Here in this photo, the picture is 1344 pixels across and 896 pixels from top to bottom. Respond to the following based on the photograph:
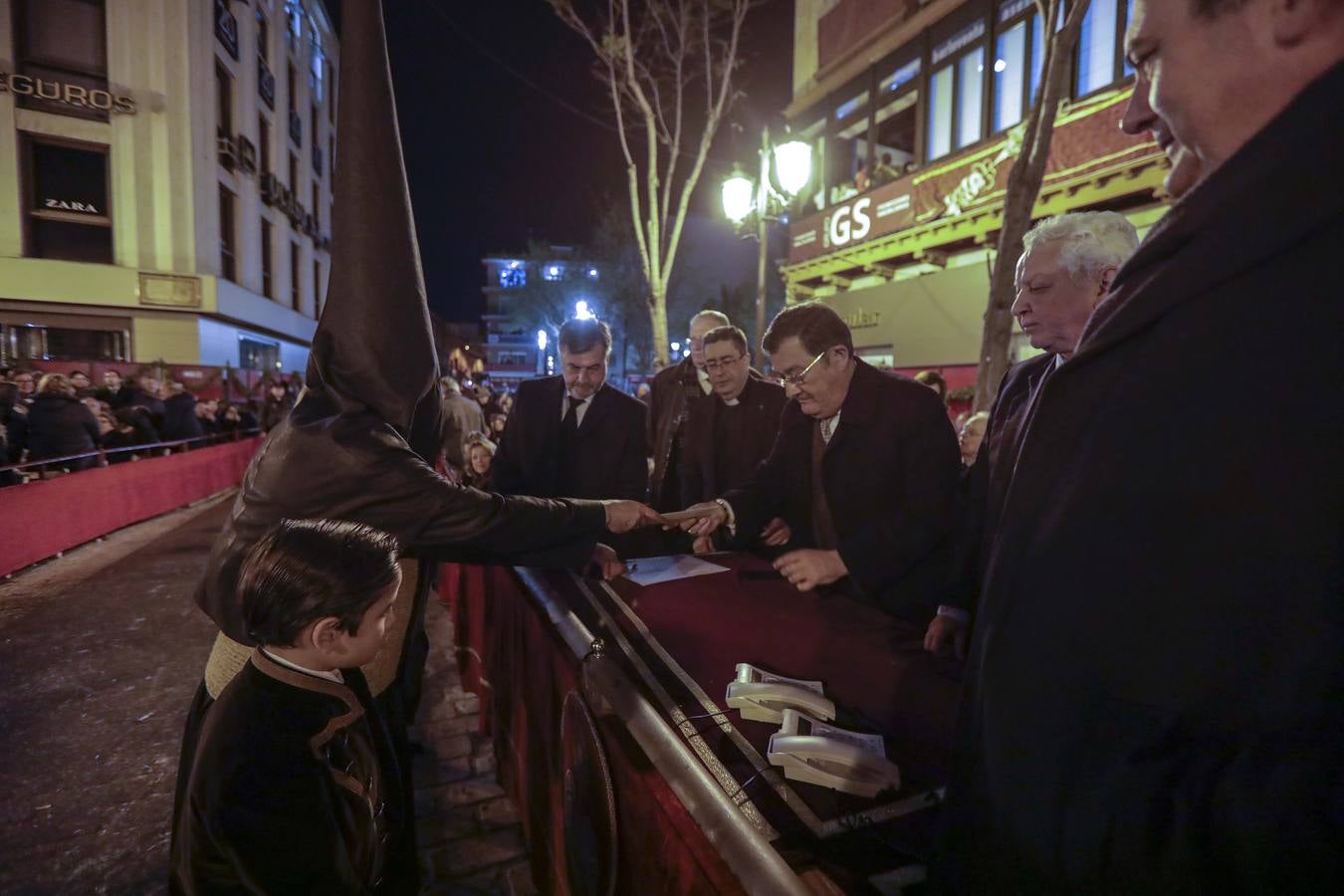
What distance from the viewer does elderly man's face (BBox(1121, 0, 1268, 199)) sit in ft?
2.37

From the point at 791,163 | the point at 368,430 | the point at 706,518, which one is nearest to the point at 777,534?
the point at 706,518

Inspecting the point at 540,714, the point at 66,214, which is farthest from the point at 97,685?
the point at 66,214

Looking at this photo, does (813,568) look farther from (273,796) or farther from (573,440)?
(573,440)

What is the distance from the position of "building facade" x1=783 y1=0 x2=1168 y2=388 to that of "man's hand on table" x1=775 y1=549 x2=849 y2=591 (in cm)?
873

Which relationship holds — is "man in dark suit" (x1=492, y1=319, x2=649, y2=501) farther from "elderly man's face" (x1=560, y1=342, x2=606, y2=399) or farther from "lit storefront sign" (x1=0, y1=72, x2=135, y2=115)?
"lit storefront sign" (x1=0, y1=72, x2=135, y2=115)

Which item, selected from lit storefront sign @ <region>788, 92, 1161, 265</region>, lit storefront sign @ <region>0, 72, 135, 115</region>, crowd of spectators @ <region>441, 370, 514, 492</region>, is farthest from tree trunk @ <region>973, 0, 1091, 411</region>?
lit storefront sign @ <region>0, 72, 135, 115</region>

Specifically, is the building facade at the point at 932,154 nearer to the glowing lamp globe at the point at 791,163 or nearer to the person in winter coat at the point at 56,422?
the glowing lamp globe at the point at 791,163

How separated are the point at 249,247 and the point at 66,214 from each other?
15.2 ft

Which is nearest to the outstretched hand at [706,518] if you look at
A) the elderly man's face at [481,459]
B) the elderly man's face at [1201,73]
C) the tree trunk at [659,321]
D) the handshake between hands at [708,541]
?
the handshake between hands at [708,541]

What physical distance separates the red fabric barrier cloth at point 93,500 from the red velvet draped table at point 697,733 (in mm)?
6793

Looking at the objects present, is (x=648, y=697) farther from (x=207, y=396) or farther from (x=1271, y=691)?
(x=207, y=396)

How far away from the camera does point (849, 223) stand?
14656mm

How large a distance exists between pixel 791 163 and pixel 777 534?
8.06 meters

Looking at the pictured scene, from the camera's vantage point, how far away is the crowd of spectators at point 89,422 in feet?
25.7
